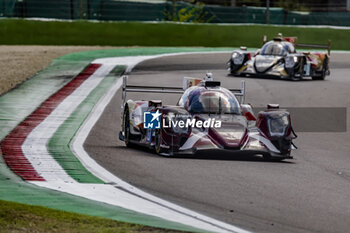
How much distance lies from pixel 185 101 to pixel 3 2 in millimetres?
22460

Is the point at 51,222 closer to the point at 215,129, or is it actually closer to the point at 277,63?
the point at 215,129

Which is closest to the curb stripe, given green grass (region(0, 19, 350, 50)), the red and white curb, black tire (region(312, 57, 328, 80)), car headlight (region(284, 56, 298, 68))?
the red and white curb

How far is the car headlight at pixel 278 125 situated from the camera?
13.8 m

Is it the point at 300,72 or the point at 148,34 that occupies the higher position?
the point at 148,34

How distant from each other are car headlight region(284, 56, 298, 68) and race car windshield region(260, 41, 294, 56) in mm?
255

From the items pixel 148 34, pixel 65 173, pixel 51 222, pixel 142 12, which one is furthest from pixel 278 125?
pixel 142 12

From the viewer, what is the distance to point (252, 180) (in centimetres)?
1155

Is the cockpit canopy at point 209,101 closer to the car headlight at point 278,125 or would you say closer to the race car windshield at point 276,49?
the car headlight at point 278,125

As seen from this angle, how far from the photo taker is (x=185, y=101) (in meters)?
14.4

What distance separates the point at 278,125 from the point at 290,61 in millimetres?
14836

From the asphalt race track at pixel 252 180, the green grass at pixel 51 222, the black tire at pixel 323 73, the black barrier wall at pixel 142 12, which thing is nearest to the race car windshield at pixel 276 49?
the black tire at pixel 323 73

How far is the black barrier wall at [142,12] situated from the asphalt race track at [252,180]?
1717cm

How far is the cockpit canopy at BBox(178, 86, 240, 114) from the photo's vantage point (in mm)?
A: 14039

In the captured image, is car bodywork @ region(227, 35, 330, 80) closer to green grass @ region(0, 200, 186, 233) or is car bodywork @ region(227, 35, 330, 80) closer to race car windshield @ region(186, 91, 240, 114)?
race car windshield @ region(186, 91, 240, 114)
